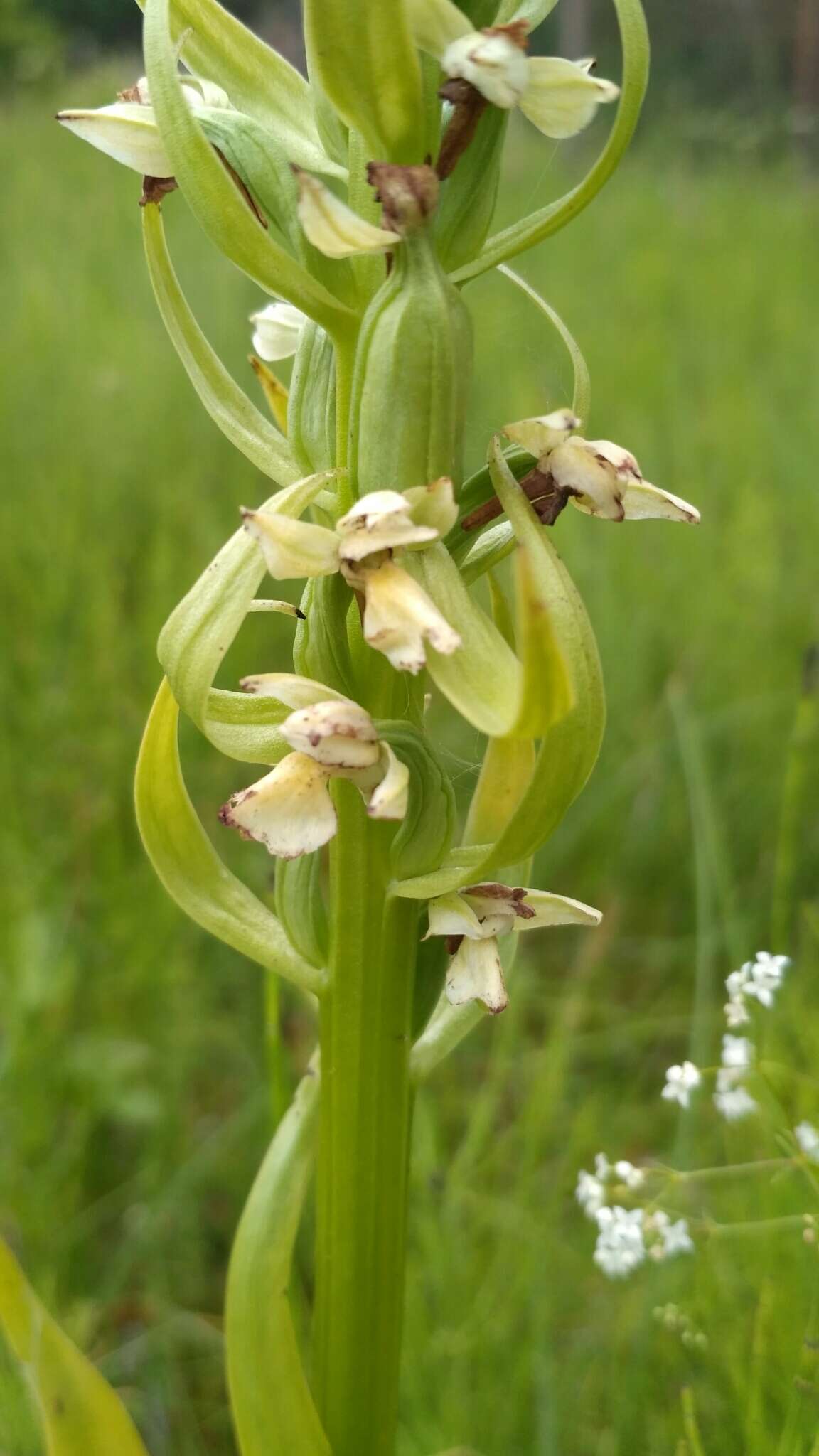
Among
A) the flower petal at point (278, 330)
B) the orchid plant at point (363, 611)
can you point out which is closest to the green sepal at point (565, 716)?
the orchid plant at point (363, 611)

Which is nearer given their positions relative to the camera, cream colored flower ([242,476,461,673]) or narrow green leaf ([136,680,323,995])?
cream colored flower ([242,476,461,673])

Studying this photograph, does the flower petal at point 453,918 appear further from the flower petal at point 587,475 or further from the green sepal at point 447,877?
the flower petal at point 587,475

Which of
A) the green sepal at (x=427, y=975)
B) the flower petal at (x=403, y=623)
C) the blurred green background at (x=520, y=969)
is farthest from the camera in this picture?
the blurred green background at (x=520, y=969)

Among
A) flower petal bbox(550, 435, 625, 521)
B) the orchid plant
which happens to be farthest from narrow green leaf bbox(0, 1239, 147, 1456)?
flower petal bbox(550, 435, 625, 521)

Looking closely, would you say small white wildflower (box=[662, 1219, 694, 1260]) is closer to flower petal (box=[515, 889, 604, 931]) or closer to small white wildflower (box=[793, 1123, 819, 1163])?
small white wildflower (box=[793, 1123, 819, 1163])

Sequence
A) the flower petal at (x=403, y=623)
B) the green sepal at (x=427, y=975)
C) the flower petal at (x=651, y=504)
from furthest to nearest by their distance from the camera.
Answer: the green sepal at (x=427, y=975), the flower petal at (x=651, y=504), the flower petal at (x=403, y=623)

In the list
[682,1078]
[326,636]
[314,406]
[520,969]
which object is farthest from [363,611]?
[520,969]
